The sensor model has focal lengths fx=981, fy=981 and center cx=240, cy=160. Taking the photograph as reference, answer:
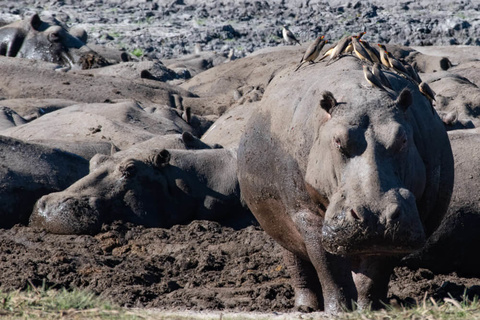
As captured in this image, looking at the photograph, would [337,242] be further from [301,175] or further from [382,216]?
[301,175]

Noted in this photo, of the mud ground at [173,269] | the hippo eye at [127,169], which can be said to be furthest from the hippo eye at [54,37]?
the mud ground at [173,269]

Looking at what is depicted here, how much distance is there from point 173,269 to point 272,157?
84.6 inches

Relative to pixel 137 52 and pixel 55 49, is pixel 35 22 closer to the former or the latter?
pixel 55 49

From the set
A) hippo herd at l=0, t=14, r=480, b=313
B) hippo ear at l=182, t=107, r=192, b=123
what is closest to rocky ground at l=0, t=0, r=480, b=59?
hippo herd at l=0, t=14, r=480, b=313

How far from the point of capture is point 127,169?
9109mm

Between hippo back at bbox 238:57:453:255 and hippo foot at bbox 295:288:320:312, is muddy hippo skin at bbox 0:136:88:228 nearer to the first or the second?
hippo back at bbox 238:57:453:255

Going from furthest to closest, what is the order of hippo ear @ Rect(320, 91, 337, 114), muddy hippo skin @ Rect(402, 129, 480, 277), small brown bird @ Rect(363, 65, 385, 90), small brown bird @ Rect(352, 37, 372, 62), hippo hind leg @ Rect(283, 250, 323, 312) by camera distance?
muddy hippo skin @ Rect(402, 129, 480, 277)
hippo hind leg @ Rect(283, 250, 323, 312)
small brown bird @ Rect(352, 37, 372, 62)
small brown bird @ Rect(363, 65, 385, 90)
hippo ear @ Rect(320, 91, 337, 114)

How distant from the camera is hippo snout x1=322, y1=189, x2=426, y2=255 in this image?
15.2ft

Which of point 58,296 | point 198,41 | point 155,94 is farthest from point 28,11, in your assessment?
point 58,296

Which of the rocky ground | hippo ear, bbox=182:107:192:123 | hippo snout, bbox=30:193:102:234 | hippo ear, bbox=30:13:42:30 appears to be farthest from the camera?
the rocky ground

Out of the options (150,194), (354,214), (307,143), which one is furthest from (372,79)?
(150,194)

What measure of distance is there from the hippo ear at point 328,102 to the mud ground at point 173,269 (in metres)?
1.33

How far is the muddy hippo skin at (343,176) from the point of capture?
15.5ft

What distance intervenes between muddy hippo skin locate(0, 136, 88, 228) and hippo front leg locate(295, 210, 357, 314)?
4.30 m
